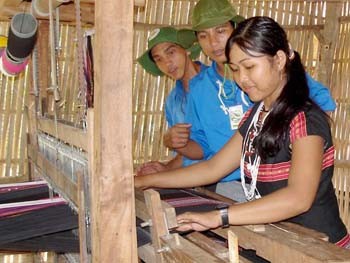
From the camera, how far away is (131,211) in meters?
1.36

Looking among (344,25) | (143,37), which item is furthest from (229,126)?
(344,25)

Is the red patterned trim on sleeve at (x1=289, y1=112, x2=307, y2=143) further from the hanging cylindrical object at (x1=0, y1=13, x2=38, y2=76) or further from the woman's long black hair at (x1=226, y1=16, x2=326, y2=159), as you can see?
the hanging cylindrical object at (x1=0, y1=13, x2=38, y2=76)

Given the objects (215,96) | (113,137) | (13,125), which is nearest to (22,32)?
(215,96)

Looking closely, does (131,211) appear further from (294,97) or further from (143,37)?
(143,37)

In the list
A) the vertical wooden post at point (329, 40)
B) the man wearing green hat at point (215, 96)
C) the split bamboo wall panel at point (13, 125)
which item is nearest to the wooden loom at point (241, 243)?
the man wearing green hat at point (215, 96)

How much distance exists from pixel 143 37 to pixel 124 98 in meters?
3.42

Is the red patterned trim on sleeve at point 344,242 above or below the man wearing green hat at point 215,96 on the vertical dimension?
below

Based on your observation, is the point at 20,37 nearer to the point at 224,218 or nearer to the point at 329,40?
the point at 224,218

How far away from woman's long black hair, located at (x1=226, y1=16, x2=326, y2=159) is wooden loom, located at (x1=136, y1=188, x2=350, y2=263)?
27cm

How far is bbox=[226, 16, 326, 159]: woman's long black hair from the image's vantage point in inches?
60.9

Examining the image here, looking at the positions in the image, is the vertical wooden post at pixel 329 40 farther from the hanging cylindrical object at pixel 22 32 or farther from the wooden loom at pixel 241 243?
the wooden loom at pixel 241 243

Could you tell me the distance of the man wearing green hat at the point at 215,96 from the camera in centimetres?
236

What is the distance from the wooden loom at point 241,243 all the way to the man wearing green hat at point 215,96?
937 mm

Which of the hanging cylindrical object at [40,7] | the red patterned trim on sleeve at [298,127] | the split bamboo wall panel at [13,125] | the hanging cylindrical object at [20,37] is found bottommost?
the split bamboo wall panel at [13,125]
